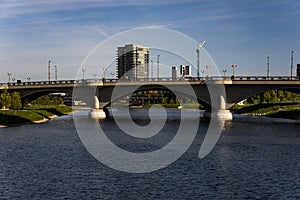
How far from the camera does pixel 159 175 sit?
41625 millimetres

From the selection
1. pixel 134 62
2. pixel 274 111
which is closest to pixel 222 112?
pixel 274 111

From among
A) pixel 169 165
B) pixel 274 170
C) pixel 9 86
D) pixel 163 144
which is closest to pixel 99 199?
pixel 169 165

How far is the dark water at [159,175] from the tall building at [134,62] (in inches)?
4836

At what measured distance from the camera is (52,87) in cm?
Result: 14138

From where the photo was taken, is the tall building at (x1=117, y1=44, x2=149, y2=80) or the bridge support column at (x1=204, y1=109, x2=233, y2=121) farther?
the tall building at (x1=117, y1=44, x2=149, y2=80)

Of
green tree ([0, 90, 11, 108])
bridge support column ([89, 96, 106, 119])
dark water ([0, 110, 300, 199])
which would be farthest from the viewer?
bridge support column ([89, 96, 106, 119])

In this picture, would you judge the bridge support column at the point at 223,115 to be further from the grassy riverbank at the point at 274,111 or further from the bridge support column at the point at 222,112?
the grassy riverbank at the point at 274,111

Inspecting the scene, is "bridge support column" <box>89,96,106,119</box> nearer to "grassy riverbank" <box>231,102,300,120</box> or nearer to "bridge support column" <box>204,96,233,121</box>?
"bridge support column" <box>204,96,233,121</box>

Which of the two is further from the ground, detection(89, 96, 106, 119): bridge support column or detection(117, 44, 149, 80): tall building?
detection(117, 44, 149, 80): tall building

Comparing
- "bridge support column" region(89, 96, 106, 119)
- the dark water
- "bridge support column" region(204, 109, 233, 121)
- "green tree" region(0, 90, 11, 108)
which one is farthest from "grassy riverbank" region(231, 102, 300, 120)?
"green tree" region(0, 90, 11, 108)

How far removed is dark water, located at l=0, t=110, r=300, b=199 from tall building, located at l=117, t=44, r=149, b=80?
403ft

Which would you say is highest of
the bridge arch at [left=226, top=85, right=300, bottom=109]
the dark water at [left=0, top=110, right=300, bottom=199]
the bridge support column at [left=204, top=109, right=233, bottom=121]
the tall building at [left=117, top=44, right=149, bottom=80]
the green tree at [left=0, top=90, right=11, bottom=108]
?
the tall building at [left=117, top=44, right=149, bottom=80]

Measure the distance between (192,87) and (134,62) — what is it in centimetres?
6808

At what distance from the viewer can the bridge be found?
4649 inches
